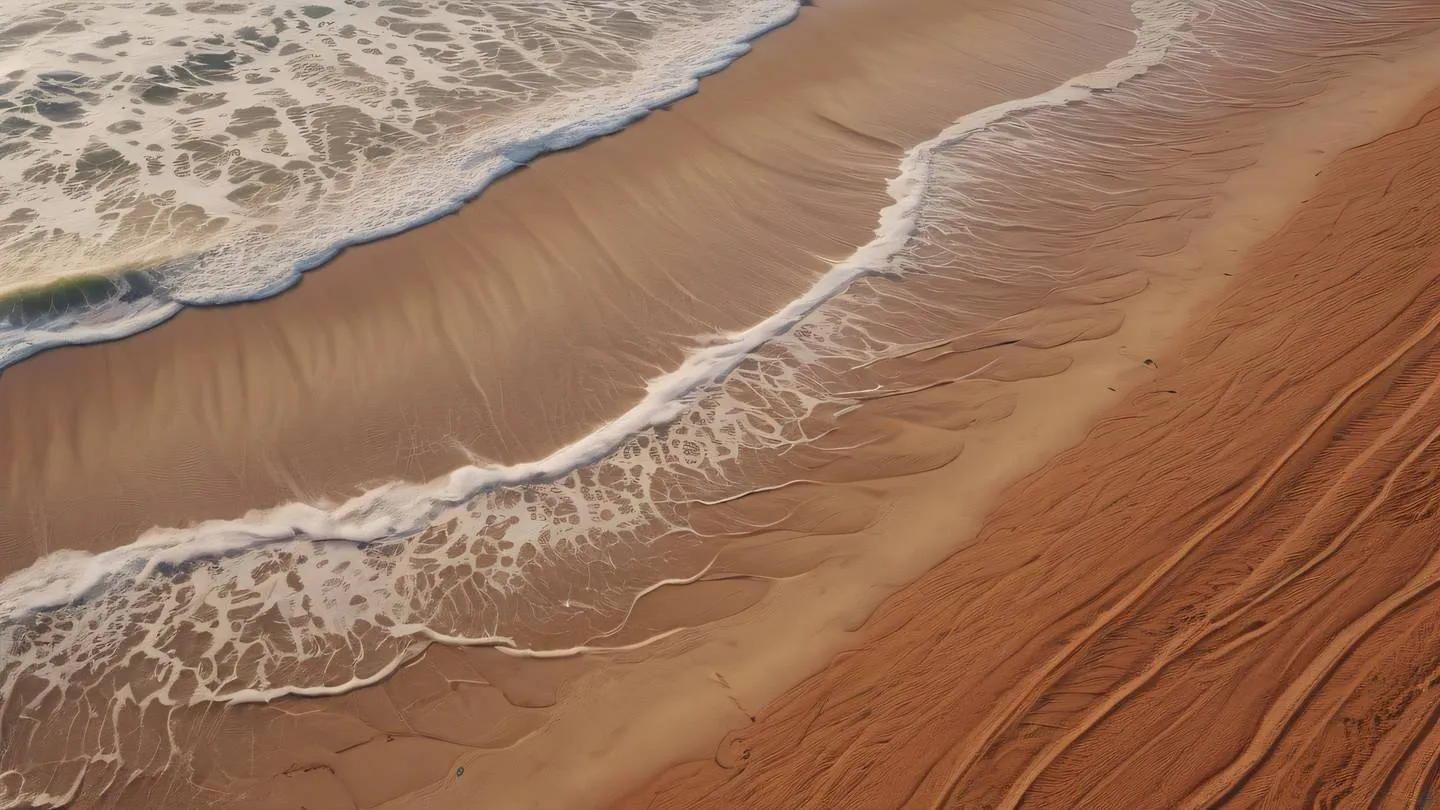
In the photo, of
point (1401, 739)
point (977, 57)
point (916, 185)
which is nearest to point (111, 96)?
point (916, 185)

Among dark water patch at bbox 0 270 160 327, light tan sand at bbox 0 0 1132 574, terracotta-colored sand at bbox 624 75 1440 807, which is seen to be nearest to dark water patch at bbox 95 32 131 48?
dark water patch at bbox 0 270 160 327

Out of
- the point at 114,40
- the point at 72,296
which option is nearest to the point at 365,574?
the point at 72,296

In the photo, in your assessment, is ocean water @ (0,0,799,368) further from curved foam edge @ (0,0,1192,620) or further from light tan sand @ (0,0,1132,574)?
curved foam edge @ (0,0,1192,620)

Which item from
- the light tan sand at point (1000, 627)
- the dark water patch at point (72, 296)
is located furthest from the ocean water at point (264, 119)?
the light tan sand at point (1000, 627)

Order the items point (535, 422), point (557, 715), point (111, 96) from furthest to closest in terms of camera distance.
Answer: point (111, 96) < point (535, 422) < point (557, 715)

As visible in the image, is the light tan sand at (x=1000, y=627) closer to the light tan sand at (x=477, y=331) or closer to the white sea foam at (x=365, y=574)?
the white sea foam at (x=365, y=574)

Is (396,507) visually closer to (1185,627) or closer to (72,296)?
(72,296)

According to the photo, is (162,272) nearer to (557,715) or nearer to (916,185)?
(557,715)
